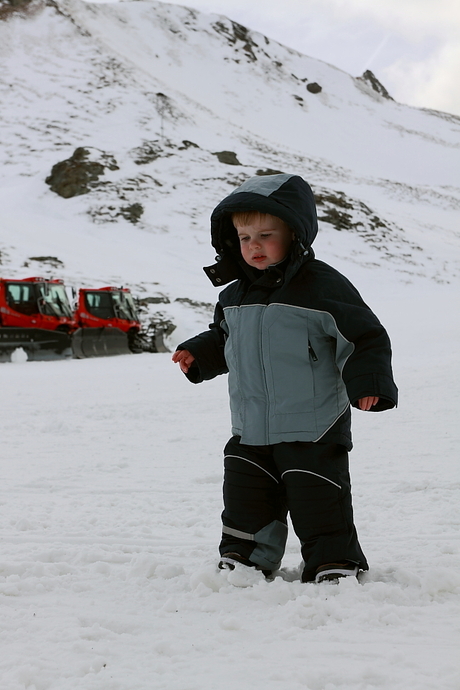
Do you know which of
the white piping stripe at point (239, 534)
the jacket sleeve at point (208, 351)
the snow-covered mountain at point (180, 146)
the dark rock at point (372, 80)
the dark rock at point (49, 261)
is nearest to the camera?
the white piping stripe at point (239, 534)

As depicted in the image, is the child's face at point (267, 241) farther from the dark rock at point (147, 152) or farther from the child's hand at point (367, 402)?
the dark rock at point (147, 152)

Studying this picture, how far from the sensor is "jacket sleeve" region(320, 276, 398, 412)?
2.18 meters

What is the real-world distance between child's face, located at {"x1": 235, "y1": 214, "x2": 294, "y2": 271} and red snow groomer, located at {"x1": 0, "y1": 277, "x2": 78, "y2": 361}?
37.8 ft

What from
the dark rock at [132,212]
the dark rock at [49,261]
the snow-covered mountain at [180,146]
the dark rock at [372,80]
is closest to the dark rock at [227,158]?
the snow-covered mountain at [180,146]

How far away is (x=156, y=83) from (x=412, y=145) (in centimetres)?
2529

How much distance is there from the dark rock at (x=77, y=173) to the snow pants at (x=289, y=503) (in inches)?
1348

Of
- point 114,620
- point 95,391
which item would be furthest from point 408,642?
point 95,391

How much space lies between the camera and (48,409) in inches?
256

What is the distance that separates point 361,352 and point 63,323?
45.1 ft

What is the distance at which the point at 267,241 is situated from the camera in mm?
2469

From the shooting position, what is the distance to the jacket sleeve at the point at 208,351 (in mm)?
2717

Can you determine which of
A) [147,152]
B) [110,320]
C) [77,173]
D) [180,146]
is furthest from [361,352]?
[180,146]

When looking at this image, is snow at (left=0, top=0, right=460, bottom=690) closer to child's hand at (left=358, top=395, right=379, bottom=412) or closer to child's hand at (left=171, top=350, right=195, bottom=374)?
child's hand at (left=358, top=395, right=379, bottom=412)

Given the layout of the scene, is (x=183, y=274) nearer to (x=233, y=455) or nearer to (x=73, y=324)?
(x=73, y=324)
